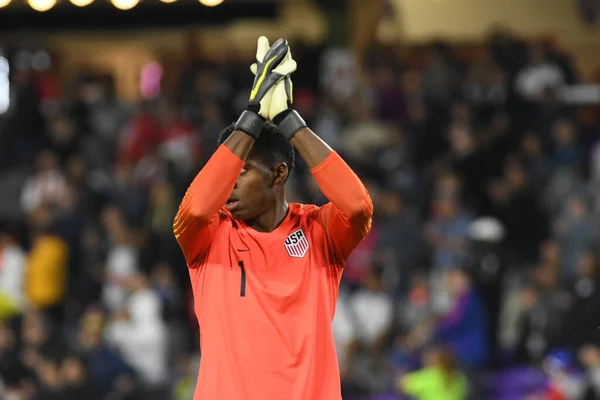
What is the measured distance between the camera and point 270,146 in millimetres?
3812

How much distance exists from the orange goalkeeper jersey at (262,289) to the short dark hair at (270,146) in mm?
203

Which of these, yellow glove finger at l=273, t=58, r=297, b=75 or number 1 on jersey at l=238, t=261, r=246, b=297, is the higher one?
yellow glove finger at l=273, t=58, r=297, b=75

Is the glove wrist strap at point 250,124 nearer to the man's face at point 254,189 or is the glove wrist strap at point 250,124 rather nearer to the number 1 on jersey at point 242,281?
the man's face at point 254,189

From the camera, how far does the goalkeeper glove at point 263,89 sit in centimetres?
360

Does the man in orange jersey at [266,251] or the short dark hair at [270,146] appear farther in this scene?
the short dark hair at [270,146]

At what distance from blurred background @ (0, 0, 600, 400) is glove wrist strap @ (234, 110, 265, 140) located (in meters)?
5.48

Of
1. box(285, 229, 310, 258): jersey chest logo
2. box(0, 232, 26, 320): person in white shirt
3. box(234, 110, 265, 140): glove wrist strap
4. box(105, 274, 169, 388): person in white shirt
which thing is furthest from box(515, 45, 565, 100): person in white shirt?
box(234, 110, 265, 140): glove wrist strap

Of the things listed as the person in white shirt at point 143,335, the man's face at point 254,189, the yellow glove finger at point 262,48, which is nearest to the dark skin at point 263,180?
the man's face at point 254,189

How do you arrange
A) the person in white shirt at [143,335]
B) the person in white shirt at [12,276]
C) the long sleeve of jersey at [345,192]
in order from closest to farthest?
1. the long sleeve of jersey at [345,192]
2. the person in white shirt at [143,335]
3. the person in white shirt at [12,276]

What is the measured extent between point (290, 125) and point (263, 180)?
9.3 inches

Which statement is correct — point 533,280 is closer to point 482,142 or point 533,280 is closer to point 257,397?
point 482,142

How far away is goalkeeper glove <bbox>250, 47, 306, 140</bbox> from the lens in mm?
3629

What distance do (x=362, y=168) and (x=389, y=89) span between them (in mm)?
1454

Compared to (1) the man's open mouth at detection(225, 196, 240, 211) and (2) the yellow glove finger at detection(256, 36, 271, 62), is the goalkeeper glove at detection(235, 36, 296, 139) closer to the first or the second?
(2) the yellow glove finger at detection(256, 36, 271, 62)
